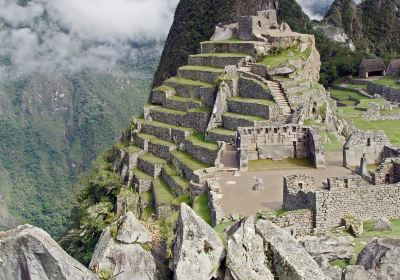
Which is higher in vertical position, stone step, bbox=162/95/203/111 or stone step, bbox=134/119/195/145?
stone step, bbox=162/95/203/111

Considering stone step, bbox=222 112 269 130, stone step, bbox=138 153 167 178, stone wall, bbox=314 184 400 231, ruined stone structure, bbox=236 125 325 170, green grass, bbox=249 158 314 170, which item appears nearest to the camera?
stone wall, bbox=314 184 400 231

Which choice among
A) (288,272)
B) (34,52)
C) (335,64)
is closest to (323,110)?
(288,272)

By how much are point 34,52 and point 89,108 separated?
141 feet

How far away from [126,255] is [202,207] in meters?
9.31

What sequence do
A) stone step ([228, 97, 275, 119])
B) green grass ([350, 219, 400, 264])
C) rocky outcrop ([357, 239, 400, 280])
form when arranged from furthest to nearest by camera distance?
stone step ([228, 97, 275, 119]) < green grass ([350, 219, 400, 264]) < rocky outcrop ([357, 239, 400, 280])

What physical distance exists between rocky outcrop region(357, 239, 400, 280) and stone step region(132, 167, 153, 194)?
62.8 ft

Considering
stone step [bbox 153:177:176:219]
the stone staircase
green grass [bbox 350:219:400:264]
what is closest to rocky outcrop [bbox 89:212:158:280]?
green grass [bbox 350:219:400:264]

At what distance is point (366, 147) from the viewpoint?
1695 cm

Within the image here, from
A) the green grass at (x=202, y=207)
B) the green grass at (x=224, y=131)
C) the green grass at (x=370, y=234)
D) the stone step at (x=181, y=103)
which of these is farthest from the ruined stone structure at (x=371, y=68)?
the green grass at (x=370, y=234)

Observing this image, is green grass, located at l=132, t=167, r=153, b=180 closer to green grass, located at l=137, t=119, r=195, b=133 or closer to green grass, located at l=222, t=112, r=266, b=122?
green grass, located at l=137, t=119, r=195, b=133

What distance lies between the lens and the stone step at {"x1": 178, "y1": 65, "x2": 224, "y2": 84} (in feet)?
96.8

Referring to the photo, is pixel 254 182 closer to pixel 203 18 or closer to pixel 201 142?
pixel 201 142

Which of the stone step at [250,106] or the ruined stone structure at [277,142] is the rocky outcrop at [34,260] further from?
the stone step at [250,106]

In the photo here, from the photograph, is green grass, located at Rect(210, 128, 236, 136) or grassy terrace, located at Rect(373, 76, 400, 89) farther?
grassy terrace, located at Rect(373, 76, 400, 89)
